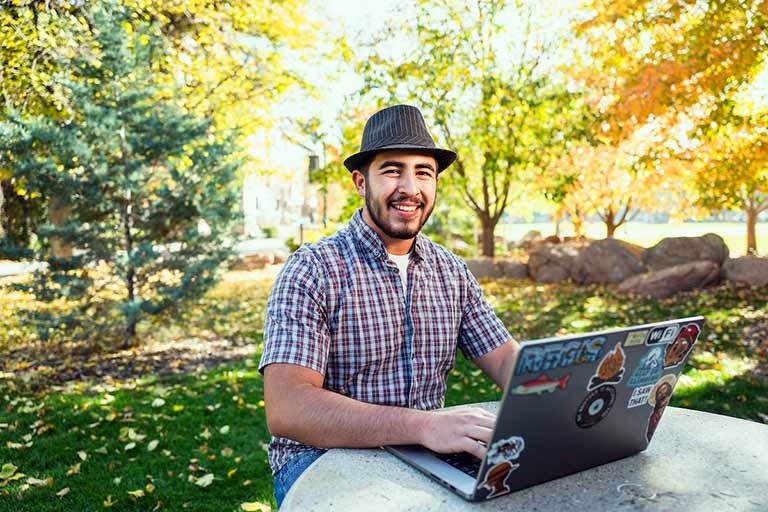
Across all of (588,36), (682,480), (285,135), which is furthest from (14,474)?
(285,135)

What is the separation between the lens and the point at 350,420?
1728mm

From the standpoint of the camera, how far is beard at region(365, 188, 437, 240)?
2.17 m

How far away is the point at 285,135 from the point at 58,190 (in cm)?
898

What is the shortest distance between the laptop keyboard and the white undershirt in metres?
0.74

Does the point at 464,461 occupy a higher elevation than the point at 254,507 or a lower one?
higher

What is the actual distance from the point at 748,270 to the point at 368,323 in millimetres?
9720

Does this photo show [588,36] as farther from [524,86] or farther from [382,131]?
[382,131]

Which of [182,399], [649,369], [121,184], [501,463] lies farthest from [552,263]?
[501,463]

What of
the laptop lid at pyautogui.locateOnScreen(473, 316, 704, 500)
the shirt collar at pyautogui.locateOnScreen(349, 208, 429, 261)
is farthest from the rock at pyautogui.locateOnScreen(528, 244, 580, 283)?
the laptop lid at pyautogui.locateOnScreen(473, 316, 704, 500)

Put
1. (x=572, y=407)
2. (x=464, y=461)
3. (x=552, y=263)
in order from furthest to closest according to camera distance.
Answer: (x=552, y=263)
(x=464, y=461)
(x=572, y=407)

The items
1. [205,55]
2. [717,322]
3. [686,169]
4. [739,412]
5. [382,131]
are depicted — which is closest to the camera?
[382,131]

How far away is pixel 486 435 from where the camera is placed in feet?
5.15

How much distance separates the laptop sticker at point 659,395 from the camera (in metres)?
1.50

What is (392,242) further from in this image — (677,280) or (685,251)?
(685,251)
